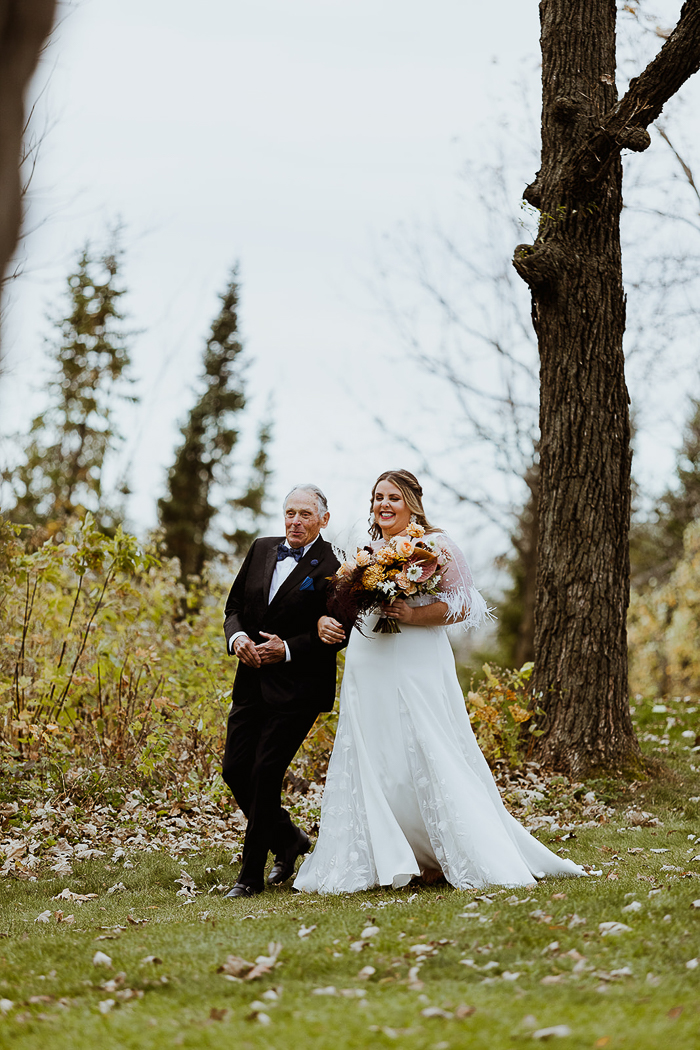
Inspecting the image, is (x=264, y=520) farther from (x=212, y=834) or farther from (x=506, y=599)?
(x=212, y=834)

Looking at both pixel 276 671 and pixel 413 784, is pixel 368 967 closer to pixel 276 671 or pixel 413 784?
pixel 413 784

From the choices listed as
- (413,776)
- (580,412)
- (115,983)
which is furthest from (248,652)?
(580,412)

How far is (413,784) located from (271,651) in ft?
3.79

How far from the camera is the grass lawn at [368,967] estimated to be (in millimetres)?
3004

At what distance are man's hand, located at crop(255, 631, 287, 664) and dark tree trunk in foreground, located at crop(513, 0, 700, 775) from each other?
3.52 m

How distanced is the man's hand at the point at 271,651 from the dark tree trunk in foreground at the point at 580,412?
3516 millimetres

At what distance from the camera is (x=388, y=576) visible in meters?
5.37

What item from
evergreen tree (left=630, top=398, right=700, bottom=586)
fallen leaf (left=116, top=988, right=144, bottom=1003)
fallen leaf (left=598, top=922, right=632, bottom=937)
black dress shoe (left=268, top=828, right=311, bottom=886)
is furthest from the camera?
evergreen tree (left=630, top=398, right=700, bottom=586)

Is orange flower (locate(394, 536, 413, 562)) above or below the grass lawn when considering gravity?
above

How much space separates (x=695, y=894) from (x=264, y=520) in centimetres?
2760

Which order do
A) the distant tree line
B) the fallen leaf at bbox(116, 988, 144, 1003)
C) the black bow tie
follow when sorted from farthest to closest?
the distant tree line
the black bow tie
the fallen leaf at bbox(116, 988, 144, 1003)

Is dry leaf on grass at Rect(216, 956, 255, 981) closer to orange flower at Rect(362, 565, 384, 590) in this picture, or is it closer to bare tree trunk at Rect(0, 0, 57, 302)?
orange flower at Rect(362, 565, 384, 590)

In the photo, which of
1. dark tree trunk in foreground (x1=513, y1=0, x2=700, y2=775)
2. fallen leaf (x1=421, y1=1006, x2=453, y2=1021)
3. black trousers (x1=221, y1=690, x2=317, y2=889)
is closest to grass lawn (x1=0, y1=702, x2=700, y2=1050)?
fallen leaf (x1=421, y1=1006, x2=453, y2=1021)

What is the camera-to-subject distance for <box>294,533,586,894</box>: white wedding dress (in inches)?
204
